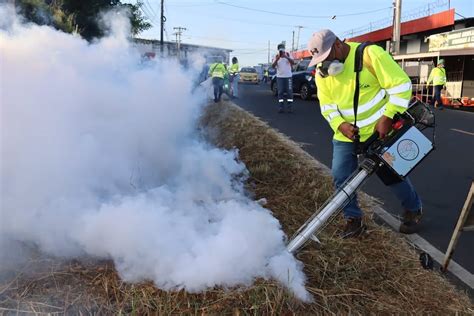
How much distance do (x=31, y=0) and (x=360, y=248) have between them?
13.6 ft

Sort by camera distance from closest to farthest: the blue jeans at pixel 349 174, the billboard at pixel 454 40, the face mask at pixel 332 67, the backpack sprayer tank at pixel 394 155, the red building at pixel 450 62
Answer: the backpack sprayer tank at pixel 394 155
the face mask at pixel 332 67
the blue jeans at pixel 349 174
the billboard at pixel 454 40
the red building at pixel 450 62

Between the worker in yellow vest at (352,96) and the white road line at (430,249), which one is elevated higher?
the worker in yellow vest at (352,96)

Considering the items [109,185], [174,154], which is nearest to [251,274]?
[109,185]

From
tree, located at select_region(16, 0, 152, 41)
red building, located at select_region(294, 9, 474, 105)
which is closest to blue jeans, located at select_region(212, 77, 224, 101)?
tree, located at select_region(16, 0, 152, 41)

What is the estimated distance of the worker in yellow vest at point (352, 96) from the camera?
3.38 m

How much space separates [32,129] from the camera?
3273 millimetres

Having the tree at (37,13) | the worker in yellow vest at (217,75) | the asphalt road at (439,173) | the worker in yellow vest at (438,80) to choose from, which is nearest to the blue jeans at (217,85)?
the worker in yellow vest at (217,75)

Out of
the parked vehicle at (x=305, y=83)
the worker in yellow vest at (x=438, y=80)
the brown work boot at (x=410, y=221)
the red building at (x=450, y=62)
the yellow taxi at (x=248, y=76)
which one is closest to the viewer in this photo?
the brown work boot at (x=410, y=221)

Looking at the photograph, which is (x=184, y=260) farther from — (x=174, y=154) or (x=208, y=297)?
(x=174, y=154)

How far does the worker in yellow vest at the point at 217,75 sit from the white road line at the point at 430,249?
1001cm

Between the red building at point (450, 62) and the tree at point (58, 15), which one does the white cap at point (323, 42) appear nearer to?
the tree at point (58, 15)

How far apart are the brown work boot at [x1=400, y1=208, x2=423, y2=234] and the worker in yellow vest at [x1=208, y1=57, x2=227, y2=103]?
10.5 m

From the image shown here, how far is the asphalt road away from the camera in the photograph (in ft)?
13.8

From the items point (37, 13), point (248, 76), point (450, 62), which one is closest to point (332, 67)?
point (37, 13)
